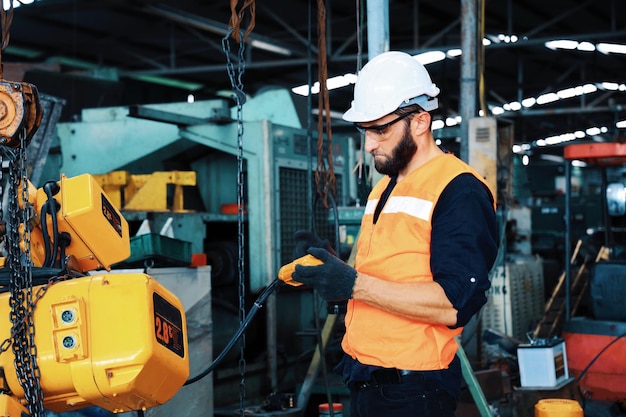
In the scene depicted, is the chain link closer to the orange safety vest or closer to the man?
the man

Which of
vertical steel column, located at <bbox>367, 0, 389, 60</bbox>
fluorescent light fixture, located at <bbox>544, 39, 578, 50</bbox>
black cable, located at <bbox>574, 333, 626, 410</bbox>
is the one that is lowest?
black cable, located at <bbox>574, 333, 626, 410</bbox>

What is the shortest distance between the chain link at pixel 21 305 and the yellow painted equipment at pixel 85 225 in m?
0.39

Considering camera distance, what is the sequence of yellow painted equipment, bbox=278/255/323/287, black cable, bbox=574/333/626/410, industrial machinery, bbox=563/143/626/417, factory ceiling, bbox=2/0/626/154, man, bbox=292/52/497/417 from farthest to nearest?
factory ceiling, bbox=2/0/626/154 → industrial machinery, bbox=563/143/626/417 → black cable, bbox=574/333/626/410 → yellow painted equipment, bbox=278/255/323/287 → man, bbox=292/52/497/417

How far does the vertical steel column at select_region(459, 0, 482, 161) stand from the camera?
4.86 metres

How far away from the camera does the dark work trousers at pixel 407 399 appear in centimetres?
218

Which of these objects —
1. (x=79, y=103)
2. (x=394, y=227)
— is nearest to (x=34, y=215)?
(x=394, y=227)

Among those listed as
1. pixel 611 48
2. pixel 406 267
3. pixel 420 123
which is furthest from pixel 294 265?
pixel 611 48

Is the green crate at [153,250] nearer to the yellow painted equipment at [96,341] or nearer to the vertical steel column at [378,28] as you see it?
the vertical steel column at [378,28]

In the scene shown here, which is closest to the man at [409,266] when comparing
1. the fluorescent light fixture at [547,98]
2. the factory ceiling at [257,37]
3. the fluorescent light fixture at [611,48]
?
the factory ceiling at [257,37]

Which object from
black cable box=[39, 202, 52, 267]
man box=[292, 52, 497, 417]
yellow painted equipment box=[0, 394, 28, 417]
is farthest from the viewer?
black cable box=[39, 202, 52, 267]

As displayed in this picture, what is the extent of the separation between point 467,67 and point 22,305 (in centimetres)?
342

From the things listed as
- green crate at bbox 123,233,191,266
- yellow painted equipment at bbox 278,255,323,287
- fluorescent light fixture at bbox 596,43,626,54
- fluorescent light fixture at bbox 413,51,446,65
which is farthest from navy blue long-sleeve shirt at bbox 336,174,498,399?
fluorescent light fixture at bbox 596,43,626,54

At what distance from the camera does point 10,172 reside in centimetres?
209

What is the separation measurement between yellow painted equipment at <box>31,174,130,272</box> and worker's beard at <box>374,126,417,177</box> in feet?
2.88
